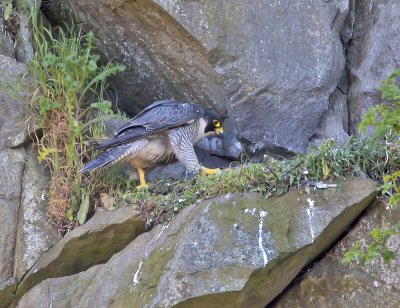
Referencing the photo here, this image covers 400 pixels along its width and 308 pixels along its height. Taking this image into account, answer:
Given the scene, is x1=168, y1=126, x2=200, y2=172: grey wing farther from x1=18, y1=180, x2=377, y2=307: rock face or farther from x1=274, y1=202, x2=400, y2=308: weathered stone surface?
x1=274, y1=202, x2=400, y2=308: weathered stone surface

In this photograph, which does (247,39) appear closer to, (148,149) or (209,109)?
(209,109)

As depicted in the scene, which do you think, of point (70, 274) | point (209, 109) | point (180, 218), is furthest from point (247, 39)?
point (70, 274)

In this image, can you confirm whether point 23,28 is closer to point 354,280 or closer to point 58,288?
point 58,288

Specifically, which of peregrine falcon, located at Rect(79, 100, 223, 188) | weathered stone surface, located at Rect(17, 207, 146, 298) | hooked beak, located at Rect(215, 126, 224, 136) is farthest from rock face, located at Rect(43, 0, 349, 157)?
weathered stone surface, located at Rect(17, 207, 146, 298)

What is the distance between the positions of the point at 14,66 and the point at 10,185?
1004 mm

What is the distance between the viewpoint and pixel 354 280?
509 cm

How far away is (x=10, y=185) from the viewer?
6.02m

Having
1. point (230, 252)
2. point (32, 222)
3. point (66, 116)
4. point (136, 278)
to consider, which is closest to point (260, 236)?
point (230, 252)

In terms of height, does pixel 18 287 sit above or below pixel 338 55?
below

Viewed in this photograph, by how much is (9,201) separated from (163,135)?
3.98 feet

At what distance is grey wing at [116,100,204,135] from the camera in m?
6.13

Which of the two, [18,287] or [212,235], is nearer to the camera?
[212,235]

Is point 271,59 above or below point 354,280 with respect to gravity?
above

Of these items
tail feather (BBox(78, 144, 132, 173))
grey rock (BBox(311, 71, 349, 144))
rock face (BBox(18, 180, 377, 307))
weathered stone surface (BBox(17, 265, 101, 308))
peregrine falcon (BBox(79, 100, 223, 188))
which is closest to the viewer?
rock face (BBox(18, 180, 377, 307))
